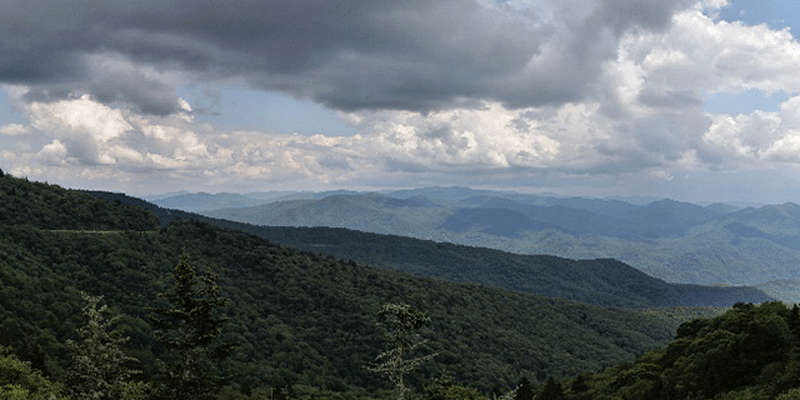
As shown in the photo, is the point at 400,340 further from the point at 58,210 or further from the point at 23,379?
the point at 58,210

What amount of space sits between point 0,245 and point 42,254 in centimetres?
1023

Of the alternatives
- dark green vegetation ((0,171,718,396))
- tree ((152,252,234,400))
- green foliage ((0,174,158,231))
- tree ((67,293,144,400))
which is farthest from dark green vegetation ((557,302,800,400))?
green foliage ((0,174,158,231))

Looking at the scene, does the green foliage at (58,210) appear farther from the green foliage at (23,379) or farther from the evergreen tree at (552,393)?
the evergreen tree at (552,393)

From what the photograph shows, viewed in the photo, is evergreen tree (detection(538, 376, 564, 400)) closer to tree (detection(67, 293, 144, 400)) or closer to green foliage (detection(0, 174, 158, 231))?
tree (detection(67, 293, 144, 400))

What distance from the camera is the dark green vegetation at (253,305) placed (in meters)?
90.7

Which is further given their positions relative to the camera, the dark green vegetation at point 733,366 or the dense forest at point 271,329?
the dense forest at point 271,329

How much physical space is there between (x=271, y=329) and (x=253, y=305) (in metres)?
12.9

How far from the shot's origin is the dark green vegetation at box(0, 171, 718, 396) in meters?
90.7

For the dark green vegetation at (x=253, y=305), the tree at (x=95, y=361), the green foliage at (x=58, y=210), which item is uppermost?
the green foliage at (x=58, y=210)

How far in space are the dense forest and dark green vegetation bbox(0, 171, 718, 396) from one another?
18.4 inches

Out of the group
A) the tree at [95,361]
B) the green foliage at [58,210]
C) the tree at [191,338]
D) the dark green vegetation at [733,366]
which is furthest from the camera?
the green foliage at [58,210]

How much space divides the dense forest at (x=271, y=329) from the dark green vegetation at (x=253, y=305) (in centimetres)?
47

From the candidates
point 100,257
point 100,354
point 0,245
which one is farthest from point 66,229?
point 100,354

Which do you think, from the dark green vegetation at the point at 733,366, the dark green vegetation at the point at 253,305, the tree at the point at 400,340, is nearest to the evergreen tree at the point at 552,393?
the dark green vegetation at the point at 733,366
